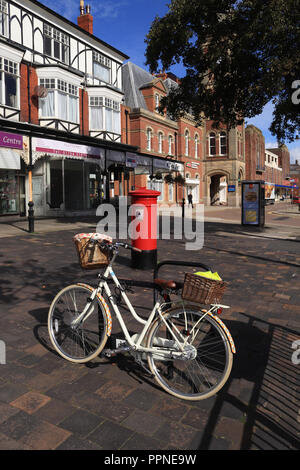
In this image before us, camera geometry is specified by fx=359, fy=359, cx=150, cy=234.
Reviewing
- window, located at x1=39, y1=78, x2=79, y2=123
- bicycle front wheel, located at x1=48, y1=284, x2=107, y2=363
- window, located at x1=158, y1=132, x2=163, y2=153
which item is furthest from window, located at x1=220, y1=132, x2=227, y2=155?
bicycle front wheel, located at x1=48, y1=284, x2=107, y2=363

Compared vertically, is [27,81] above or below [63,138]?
above

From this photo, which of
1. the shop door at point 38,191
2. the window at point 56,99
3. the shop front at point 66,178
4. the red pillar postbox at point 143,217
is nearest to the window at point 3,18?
the window at point 56,99

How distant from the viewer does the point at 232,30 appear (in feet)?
37.7

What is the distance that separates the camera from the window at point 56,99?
20.6 m

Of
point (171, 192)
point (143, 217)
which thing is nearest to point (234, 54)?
point (143, 217)

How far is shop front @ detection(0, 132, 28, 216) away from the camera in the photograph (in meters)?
16.3

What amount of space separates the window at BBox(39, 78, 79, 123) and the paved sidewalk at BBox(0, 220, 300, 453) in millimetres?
17504

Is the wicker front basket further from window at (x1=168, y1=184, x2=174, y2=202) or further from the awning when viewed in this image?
window at (x1=168, y1=184, x2=174, y2=202)

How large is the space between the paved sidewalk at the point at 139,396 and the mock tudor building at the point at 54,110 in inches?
518

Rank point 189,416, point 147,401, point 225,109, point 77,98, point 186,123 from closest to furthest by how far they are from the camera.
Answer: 1. point 189,416
2. point 147,401
3. point 225,109
4. point 77,98
5. point 186,123

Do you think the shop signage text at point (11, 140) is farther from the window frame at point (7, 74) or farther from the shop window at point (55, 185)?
the shop window at point (55, 185)

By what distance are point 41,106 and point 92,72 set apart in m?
5.62
